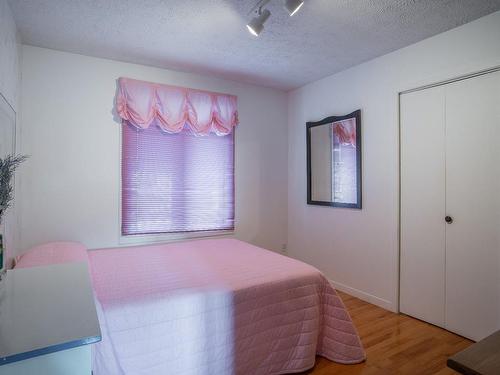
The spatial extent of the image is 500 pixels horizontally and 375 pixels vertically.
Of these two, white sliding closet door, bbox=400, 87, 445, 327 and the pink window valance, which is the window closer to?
the pink window valance

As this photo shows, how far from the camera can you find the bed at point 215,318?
150cm

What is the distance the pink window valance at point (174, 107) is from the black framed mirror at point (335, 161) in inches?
41.5

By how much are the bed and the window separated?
0.94m

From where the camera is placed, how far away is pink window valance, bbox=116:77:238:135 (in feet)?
9.92

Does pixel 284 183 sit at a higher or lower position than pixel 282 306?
higher

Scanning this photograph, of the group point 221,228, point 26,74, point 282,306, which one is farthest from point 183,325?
point 26,74

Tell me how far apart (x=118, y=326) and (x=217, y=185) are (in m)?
2.24

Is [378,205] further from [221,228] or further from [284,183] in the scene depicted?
[221,228]

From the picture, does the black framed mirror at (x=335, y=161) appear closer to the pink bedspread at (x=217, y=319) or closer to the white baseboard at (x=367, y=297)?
the white baseboard at (x=367, y=297)

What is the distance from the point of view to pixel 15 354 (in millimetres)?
712

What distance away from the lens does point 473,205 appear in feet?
7.54

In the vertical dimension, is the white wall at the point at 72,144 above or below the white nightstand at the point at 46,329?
above

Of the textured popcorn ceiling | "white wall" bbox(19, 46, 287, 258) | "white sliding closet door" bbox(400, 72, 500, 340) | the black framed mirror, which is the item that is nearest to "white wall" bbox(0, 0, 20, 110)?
the textured popcorn ceiling

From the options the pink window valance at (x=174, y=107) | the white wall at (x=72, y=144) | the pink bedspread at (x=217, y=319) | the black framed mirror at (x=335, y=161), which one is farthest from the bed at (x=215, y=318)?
the pink window valance at (x=174, y=107)
